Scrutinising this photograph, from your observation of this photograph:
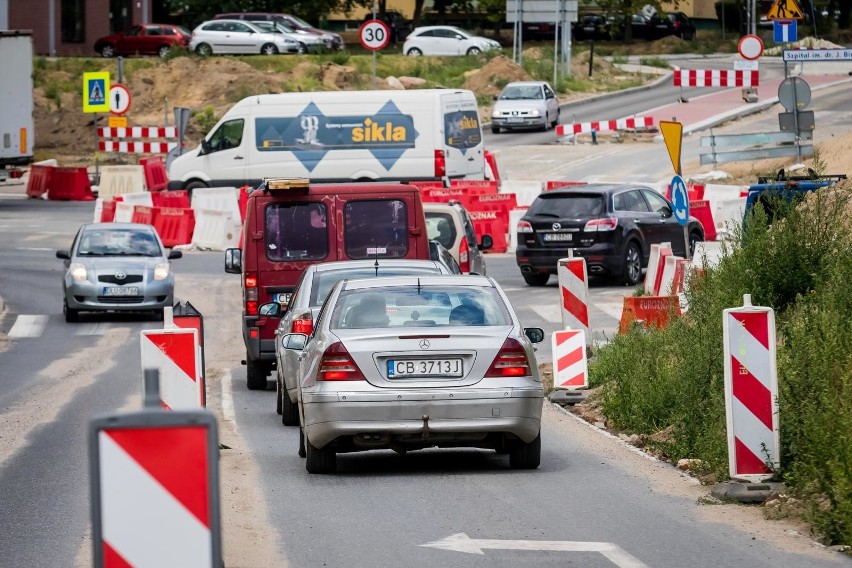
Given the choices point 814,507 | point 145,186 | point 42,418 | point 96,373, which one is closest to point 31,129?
point 145,186

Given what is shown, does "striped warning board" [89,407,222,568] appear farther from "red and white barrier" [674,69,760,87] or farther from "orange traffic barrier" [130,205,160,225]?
"red and white barrier" [674,69,760,87]

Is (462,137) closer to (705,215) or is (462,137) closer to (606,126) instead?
(705,215)

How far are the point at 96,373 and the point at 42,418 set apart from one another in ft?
13.3

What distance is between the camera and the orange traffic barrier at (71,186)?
45.2 metres

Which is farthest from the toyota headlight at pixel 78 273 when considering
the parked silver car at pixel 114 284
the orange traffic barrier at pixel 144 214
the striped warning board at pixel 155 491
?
the striped warning board at pixel 155 491

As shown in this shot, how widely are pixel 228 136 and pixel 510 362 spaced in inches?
1074

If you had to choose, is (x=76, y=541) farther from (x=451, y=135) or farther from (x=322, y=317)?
(x=451, y=135)

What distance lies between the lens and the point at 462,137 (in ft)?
120

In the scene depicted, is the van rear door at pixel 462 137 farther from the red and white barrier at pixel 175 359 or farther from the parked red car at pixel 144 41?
the parked red car at pixel 144 41

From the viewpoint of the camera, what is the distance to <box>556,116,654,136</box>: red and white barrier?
4928 centimetres

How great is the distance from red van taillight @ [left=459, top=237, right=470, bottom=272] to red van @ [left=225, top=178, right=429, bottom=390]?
443cm

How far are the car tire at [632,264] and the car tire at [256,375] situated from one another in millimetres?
11078

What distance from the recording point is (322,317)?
1171 centimetres

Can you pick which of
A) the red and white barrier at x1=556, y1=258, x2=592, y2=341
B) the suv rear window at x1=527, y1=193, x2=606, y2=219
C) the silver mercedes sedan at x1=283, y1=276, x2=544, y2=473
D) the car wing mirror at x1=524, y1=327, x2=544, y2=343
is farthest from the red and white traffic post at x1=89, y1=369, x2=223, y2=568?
the suv rear window at x1=527, y1=193, x2=606, y2=219
